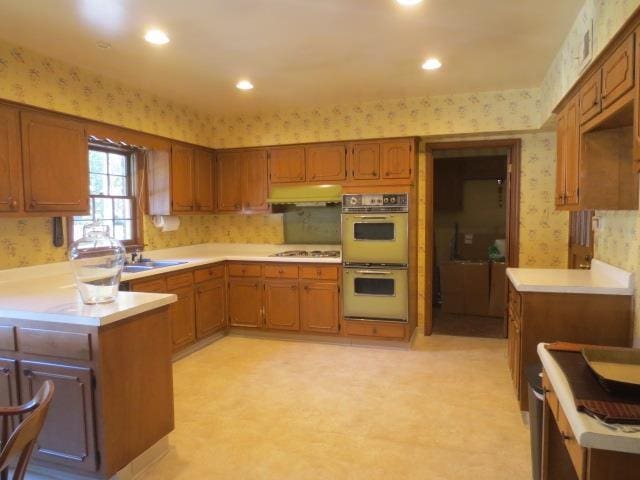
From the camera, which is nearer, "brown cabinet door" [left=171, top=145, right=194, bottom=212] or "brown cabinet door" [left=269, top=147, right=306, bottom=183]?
"brown cabinet door" [left=171, top=145, right=194, bottom=212]

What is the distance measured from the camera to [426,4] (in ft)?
8.18

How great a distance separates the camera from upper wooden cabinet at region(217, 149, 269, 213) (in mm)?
4984

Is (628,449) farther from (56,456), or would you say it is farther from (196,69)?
(196,69)

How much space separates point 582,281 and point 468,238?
11.7 feet

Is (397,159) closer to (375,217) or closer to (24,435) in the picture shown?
(375,217)

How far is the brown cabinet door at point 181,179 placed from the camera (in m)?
4.48

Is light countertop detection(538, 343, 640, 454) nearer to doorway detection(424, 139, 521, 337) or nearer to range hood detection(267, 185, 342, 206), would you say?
range hood detection(267, 185, 342, 206)

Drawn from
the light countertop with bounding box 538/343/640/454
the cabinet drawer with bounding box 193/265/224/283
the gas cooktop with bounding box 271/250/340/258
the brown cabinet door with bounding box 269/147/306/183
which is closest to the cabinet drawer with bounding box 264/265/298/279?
the gas cooktop with bounding box 271/250/340/258

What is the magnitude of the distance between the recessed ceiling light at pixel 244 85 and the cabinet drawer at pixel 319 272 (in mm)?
1839

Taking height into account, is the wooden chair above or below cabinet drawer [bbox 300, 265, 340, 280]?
below

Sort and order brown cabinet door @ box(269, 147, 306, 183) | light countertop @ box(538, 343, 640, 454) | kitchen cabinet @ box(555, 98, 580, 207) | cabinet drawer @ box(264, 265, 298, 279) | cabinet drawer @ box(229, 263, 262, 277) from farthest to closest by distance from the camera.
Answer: brown cabinet door @ box(269, 147, 306, 183) < cabinet drawer @ box(229, 263, 262, 277) < cabinet drawer @ box(264, 265, 298, 279) < kitchen cabinet @ box(555, 98, 580, 207) < light countertop @ box(538, 343, 640, 454)

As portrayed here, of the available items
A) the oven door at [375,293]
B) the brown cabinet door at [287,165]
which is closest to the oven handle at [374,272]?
the oven door at [375,293]

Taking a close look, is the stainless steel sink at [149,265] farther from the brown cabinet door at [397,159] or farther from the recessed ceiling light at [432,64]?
the recessed ceiling light at [432,64]

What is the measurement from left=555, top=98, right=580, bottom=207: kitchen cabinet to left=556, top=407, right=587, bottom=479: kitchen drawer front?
1.61m
